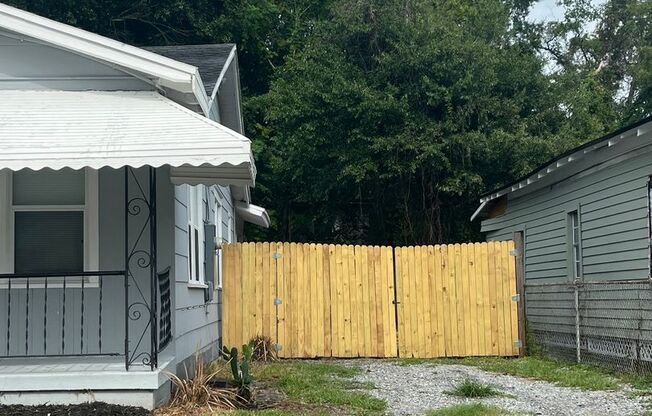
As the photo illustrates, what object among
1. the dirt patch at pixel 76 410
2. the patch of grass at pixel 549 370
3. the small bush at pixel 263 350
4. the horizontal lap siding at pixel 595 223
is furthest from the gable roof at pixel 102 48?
the horizontal lap siding at pixel 595 223

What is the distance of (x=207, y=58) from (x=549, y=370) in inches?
267

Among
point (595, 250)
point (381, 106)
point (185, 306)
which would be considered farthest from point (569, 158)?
point (381, 106)

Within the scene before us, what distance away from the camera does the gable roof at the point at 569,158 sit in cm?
996

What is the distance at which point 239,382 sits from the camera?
24.6ft

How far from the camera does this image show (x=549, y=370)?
10.5m

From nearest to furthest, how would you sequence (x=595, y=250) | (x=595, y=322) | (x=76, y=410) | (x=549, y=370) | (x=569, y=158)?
(x=76, y=410), (x=549, y=370), (x=595, y=322), (x=569, y=158), (x=595, y=250)

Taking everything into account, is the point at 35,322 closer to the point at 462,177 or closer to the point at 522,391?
the point at 522,391

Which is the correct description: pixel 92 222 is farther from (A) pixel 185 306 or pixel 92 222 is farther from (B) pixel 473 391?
(B) pixel 473 391

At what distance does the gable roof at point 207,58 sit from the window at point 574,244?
6.53 m

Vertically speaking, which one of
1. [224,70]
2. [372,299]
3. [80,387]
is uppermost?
[224,70]

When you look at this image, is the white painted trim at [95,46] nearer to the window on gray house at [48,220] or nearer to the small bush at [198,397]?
the window on gray house at [48,220]

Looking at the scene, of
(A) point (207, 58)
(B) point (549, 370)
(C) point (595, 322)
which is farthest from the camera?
(A) point (207, 58)

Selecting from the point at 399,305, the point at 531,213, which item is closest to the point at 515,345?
the point at 399,305

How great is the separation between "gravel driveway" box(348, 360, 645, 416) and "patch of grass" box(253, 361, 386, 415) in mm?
218
